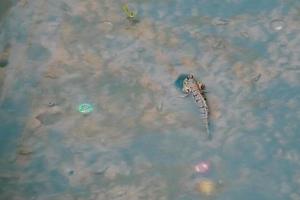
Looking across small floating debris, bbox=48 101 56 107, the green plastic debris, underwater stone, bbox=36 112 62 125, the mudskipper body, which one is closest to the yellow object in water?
the mudskipper body

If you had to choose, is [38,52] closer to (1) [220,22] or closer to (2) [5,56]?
(2) [5,56]

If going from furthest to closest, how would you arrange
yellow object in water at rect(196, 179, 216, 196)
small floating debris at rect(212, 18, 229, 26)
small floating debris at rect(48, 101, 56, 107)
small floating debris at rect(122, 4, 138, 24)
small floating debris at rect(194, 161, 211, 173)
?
small floating debris at rect(122, 4, 138, 24) < small floating debris at rect(212, 18, 229, 26) < small floating debris at rect(48, 101, 56, 107) < small floating debris at rect(194, 161, 211, 173) < yellow object in water at rect(196, 179, 216, 196)

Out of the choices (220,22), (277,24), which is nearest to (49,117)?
(220,22)

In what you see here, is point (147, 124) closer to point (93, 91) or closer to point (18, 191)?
point (93, 91)

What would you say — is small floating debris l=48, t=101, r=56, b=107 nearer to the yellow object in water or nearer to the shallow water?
the shallow water

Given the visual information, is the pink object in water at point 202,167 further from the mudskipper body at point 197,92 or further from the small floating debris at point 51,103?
the small floating debris at point 51,103

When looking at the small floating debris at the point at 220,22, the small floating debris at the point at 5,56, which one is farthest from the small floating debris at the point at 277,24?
the small floating debris at the point at 5,56

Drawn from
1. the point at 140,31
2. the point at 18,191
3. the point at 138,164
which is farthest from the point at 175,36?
the point at 18,191
